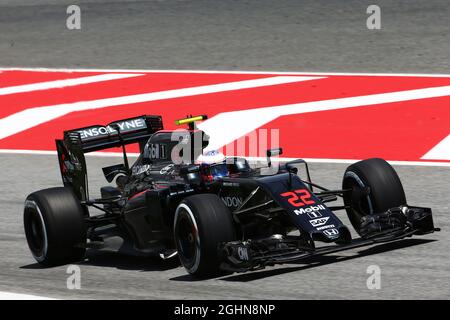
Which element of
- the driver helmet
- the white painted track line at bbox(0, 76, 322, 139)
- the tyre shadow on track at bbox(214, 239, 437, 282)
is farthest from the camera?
the white painted track line at bbox(0, 76, 322, 139)

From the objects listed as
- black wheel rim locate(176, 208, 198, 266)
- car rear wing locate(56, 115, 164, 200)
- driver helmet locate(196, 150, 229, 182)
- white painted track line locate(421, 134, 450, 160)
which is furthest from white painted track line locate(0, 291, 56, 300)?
white painted track line locate(421, 134, 450, 160)

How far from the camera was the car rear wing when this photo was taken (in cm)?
1031

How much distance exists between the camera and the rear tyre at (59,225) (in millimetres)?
9398

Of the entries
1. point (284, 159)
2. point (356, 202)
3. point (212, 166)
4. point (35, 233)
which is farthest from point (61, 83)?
point (356, 202)

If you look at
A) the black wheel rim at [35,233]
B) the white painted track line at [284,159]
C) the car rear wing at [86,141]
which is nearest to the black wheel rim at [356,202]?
the car rear wing at [86,141]

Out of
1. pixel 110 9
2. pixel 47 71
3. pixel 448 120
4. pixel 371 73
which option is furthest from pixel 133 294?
pixel 110 9

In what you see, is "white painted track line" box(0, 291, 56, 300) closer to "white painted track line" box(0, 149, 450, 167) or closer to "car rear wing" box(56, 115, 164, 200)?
"car rear wing" box(56, 115, 164, 200)

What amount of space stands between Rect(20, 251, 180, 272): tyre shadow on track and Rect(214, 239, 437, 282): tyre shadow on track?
85 cm

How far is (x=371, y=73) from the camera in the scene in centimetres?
1666

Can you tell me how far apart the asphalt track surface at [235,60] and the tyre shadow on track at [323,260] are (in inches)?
0.6

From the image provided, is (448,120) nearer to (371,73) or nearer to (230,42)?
(371,73)

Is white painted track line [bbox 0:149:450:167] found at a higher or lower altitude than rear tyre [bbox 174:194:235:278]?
higher

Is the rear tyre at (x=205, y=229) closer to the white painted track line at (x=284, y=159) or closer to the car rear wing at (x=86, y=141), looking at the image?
the car rear wing at (x=86, y=141)

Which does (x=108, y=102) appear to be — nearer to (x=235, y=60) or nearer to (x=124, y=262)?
(x=235, y=60)
